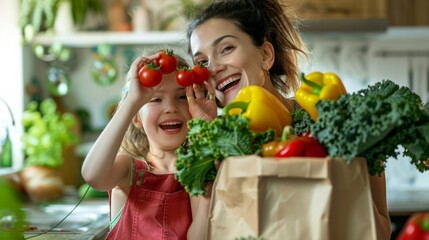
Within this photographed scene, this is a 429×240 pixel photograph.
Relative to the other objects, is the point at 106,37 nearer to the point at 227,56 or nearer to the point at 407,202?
the point at 407,202

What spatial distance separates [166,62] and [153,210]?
35 cm

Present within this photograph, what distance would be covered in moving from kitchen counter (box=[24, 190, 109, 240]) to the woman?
46 centimetres

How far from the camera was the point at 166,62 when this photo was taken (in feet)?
4.92

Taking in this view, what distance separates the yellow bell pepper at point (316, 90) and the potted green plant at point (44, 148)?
2.28 metres

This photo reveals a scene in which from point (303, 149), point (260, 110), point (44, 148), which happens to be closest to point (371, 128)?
point (303, 149)

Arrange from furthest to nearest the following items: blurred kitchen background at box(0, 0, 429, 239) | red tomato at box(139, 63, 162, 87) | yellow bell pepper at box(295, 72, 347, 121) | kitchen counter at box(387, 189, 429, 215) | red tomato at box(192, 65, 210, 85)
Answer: blurred kitchen background at box(0, 0, 429, 239) < kitchen counter at box(387, 189, 429, 215) < red tomato at box(192, 65, 210, 85) < red tomato at box(139, 63, 162, 87) < yellow bell pepper at box(295, 72, 347, 121)

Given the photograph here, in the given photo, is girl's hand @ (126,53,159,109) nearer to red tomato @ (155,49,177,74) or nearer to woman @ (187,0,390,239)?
red tomato @ (155,49,177,74)

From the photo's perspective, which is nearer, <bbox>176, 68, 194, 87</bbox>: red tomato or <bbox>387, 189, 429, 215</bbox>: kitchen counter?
<bbox>176, 68, 194, 87</bbox>: red tomato

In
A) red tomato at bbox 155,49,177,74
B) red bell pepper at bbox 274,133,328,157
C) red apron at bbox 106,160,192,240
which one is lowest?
red apron at bbox 106,160,192,240

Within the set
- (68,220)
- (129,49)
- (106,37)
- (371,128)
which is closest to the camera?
(371,128)

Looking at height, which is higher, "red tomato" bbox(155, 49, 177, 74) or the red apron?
"red tomato" bbox(155, 49, 177, 74)

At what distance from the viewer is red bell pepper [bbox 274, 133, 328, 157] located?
1.19 metres

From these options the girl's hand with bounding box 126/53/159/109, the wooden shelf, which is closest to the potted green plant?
the wooden shelf

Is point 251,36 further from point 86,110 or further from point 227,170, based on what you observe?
point 86,110
